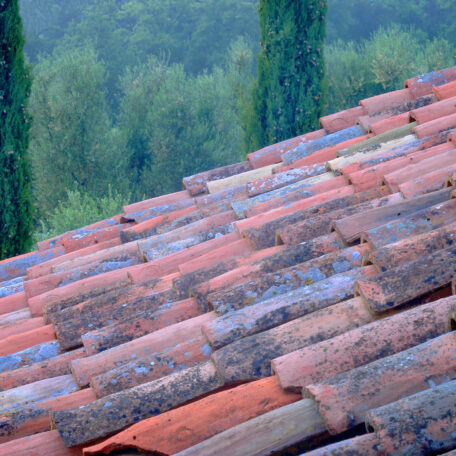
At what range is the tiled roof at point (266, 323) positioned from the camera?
1.67 meters

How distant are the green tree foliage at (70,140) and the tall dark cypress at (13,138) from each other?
851 centimetres

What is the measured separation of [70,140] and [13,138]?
29.7ft

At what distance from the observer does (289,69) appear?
9391mm

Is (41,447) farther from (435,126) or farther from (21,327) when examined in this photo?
(435,126)

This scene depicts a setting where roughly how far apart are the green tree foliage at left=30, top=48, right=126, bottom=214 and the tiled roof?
487 inches

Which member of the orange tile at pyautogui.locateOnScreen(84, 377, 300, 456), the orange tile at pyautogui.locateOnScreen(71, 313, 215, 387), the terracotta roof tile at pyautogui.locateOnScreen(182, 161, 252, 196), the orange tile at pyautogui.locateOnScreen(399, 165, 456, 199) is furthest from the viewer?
the terracotta roof tile at pyautogui.locateOnScreen(182, 161, 252, 196)

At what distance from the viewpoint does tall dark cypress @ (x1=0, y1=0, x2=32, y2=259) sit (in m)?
7.17

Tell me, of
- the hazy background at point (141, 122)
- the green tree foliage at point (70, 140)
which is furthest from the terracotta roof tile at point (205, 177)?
the green tree foliage at point (70, 140)

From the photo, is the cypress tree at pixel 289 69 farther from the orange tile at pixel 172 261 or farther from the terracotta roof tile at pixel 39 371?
the terracotta roof tile at pixel 39 371

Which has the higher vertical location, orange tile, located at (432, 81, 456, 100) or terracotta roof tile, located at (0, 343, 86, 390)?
orange tile, located at (432, 81, 456, 100)

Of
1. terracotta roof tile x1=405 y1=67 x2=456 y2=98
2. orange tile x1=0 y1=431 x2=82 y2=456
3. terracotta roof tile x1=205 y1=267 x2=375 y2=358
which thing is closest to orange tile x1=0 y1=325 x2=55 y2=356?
orange tile x1=0 y1=431 x2=82 y2=456

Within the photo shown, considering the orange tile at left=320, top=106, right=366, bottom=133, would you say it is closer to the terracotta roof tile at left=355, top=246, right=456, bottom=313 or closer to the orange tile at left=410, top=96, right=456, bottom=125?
the orange tile at left=410, top=96, right=456, bottom=125

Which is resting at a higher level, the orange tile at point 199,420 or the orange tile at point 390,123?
the orange tile at point 390,123

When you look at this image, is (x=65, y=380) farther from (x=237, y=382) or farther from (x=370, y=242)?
(x=370, y=242)
